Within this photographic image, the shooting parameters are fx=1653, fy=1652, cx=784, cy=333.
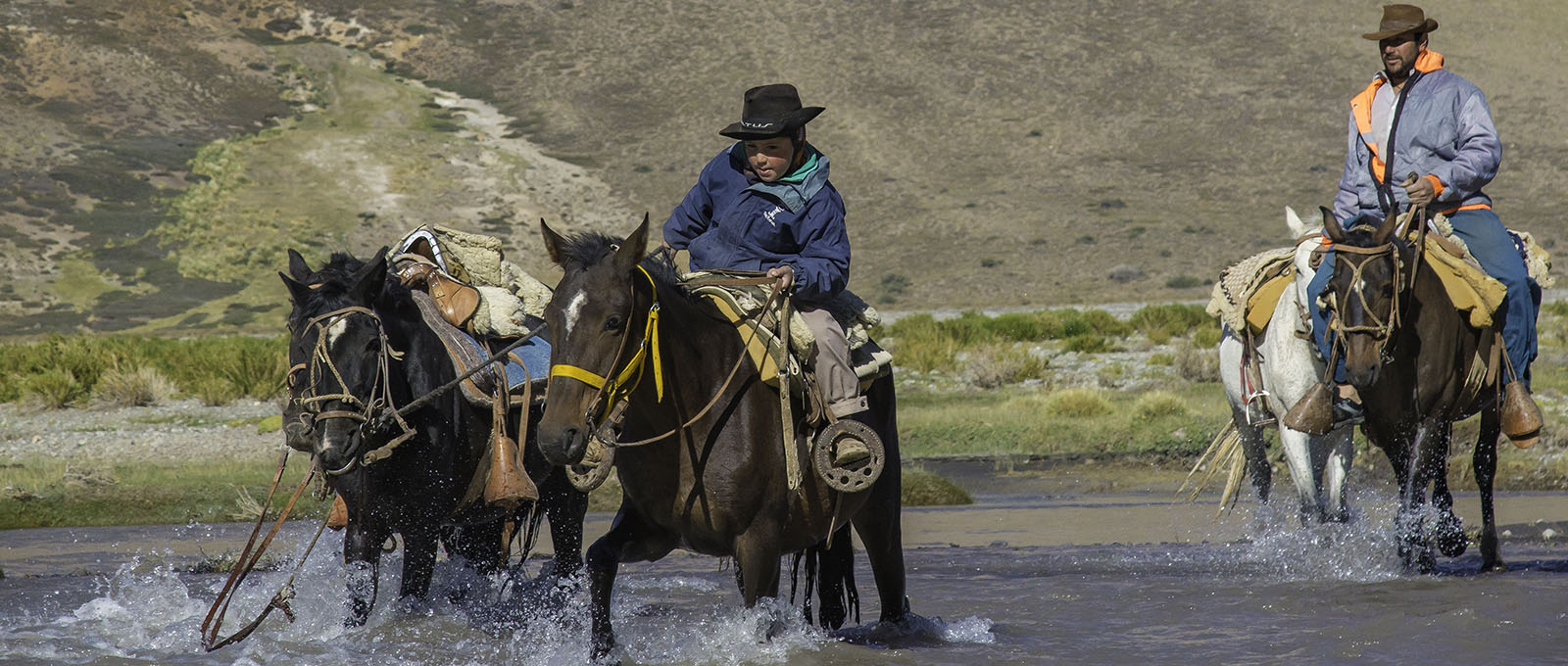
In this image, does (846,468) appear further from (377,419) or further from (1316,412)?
(1316,412)

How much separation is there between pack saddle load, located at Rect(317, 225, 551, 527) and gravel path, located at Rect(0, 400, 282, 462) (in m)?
8.83

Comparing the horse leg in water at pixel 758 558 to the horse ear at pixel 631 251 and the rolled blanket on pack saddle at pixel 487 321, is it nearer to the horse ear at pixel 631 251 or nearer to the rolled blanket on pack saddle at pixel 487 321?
the horse ear at pixel 631 251

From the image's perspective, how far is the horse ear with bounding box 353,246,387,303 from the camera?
24.3 ft

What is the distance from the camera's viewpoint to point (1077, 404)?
1975 cm

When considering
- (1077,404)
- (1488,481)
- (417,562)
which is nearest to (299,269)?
(417,562)

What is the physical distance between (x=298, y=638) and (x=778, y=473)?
9.62ft

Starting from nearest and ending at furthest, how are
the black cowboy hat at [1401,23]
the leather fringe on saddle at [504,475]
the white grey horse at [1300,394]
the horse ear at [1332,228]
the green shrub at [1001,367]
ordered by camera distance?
the leather fringe on saddle at [504,475], the horse ear at [1332,228], the black cowboy hat at [1401,23], the white grey horse at [1300,394], the green shrub at [1001,367]

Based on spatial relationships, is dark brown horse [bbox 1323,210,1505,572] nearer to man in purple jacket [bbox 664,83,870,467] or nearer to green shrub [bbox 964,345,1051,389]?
man in purple jacket [bbox 664,83,870,467]

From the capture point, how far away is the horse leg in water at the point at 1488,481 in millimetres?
9250

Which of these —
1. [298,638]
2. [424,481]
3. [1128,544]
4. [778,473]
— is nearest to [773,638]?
[778,473]

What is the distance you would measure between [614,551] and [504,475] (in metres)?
1.38

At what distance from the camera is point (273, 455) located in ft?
54.9

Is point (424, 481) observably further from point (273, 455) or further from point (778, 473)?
point (273, 455)

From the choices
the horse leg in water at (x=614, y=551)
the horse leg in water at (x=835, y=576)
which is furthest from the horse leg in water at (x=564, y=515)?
the horse leg in water at (x=614, y=551)
